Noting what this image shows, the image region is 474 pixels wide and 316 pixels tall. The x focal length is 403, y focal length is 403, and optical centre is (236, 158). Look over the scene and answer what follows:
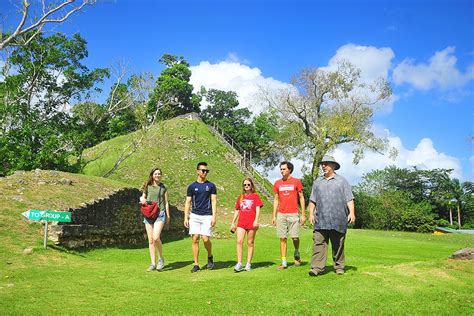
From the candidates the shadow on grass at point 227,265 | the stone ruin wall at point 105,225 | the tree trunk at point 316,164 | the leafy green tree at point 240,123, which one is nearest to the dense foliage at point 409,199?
the tree trunk at point 316,164

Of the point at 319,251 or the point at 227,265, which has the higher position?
the point at 319,251

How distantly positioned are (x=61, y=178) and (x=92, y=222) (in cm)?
332

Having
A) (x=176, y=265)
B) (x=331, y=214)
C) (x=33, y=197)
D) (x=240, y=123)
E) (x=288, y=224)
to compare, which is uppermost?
(x=240, y=123)

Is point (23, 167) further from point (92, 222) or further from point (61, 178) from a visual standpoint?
point (92, 222)

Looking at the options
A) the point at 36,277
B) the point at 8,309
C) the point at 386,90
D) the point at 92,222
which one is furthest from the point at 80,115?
the point at 386,90

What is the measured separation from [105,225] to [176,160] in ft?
79.3

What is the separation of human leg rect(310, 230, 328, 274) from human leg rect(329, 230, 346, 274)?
0.14 metres

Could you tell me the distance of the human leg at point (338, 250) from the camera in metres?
6.92

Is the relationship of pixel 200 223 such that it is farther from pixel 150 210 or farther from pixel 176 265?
pixel 176 265

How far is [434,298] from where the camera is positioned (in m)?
5.35

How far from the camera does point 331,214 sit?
7.04m

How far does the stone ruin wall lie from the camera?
11095 mm

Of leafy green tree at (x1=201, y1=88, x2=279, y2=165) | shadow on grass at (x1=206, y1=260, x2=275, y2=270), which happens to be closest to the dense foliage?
leafy green tree at (x1=201, y1=88, x2=279, y2=165)

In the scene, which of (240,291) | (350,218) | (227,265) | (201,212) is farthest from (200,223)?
(350,218)
